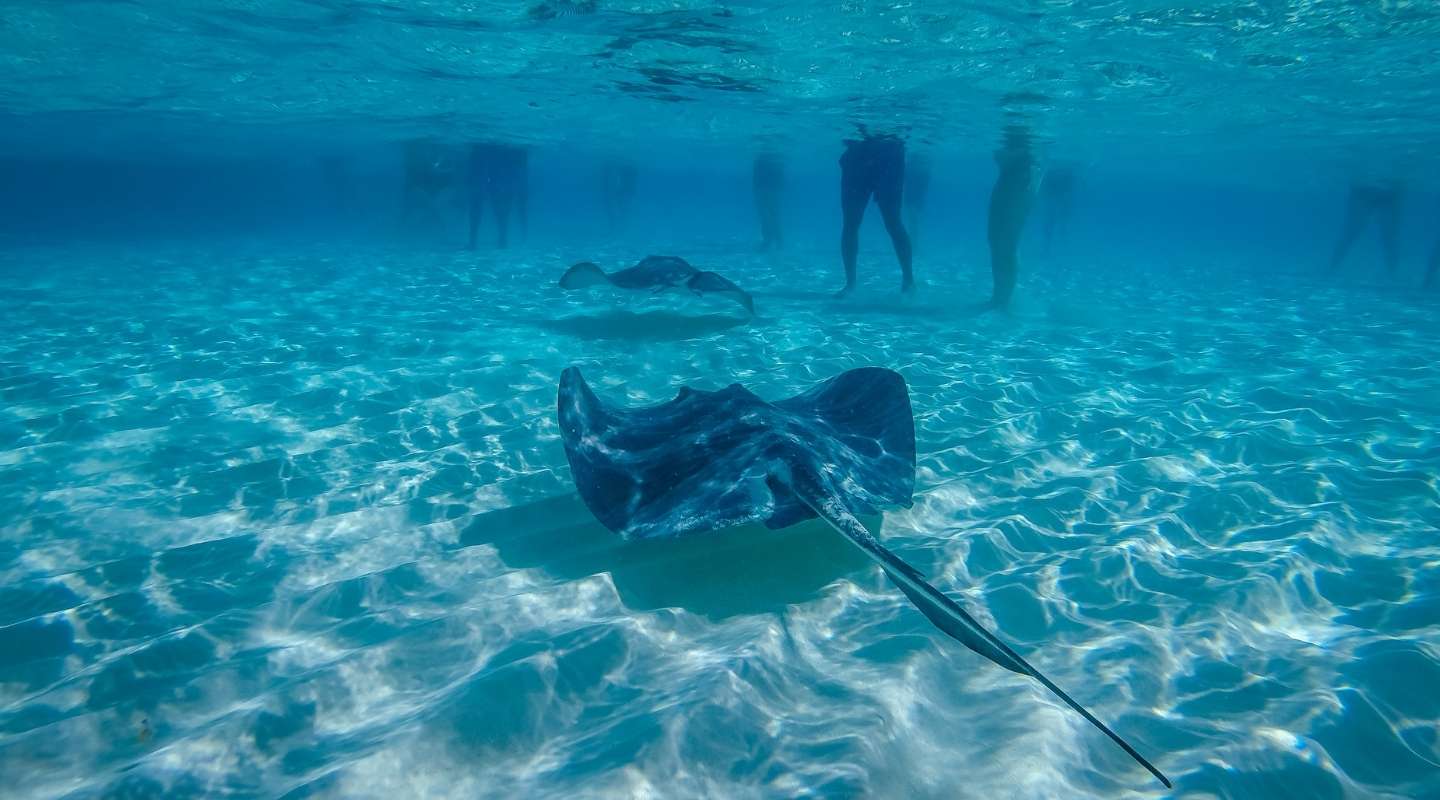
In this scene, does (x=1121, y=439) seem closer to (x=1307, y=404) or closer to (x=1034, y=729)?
(x=1307, y=404)

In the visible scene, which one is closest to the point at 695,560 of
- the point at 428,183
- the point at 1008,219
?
the point at 1008,219

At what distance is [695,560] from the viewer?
5.25 m

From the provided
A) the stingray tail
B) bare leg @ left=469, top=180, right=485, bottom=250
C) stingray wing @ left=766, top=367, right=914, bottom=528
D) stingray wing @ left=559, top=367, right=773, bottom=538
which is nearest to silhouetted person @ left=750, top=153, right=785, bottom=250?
bare leg @ left=469, top=180, right=485, bottom=250

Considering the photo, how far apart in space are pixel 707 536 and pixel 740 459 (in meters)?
0.81

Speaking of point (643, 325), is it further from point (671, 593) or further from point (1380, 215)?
point (1380, 215)

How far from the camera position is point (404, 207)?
2983cm

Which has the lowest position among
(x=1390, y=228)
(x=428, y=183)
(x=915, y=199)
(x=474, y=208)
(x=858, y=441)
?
(x=858, y=441)

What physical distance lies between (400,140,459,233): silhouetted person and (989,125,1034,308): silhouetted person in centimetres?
2398

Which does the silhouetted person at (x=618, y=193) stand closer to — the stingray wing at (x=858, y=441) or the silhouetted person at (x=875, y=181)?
the silhouetted person at (x=875, y=181)

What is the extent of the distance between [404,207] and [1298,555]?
32.4 metres

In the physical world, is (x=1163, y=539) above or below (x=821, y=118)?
below

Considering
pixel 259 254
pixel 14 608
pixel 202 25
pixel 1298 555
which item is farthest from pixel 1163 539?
pixel 259 254

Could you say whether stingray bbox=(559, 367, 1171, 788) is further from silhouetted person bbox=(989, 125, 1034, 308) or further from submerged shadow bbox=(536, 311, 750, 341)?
silhouetted person bbox=(989, 125, 1034, 308)

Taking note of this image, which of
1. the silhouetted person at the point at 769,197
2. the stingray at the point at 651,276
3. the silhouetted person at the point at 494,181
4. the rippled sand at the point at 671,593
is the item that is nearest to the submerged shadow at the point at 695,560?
the rippled sand at the point at 671,593
